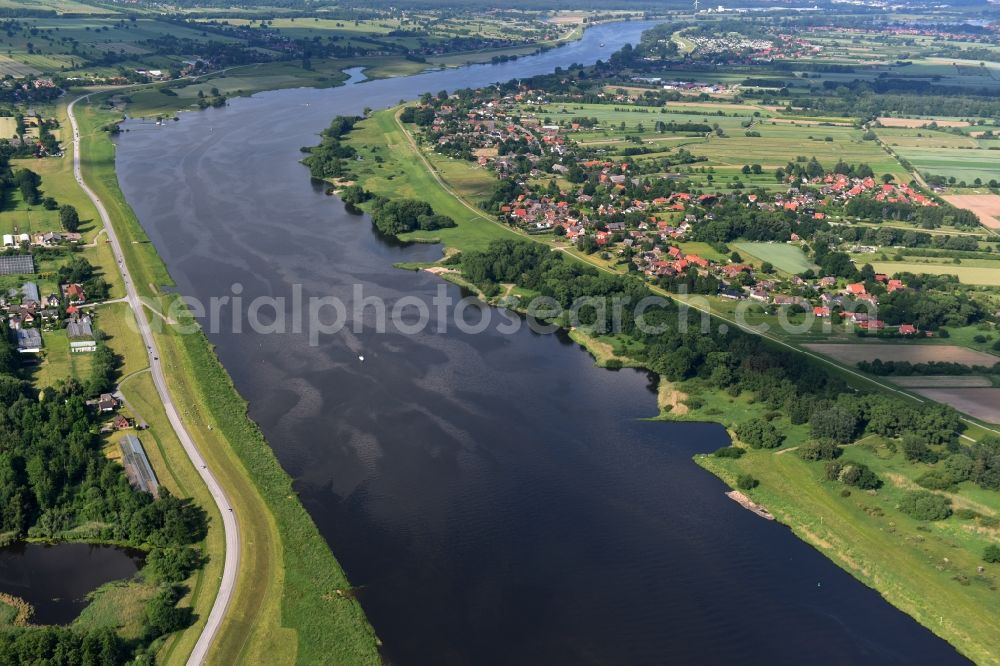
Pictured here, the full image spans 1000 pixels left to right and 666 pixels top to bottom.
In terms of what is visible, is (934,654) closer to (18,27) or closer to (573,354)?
(573,354)

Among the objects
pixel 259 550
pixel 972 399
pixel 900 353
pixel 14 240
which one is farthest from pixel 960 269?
pixel 14 240

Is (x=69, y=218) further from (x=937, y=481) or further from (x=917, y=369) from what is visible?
(x=937, y=481)

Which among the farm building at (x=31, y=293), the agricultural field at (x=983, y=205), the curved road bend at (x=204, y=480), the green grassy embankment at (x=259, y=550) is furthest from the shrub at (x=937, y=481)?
the farm building at (x=31, y=293)

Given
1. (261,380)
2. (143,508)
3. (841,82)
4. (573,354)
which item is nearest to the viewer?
(143,508)

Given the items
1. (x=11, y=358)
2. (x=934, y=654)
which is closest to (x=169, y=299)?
(x=11, y=358)

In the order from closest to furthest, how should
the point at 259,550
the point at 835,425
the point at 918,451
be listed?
the point at 259,550
the point at 918,451
the point at 835,425
